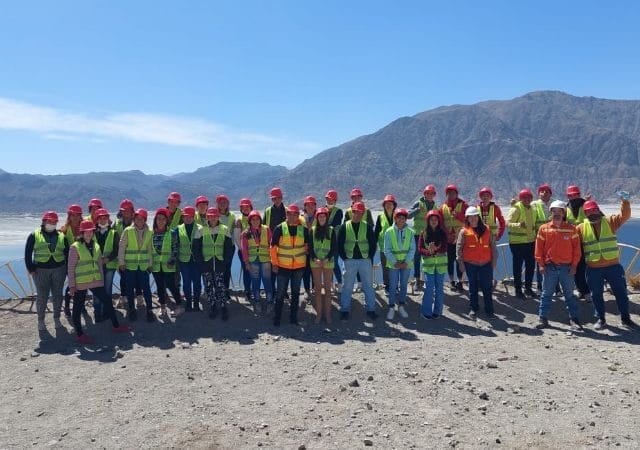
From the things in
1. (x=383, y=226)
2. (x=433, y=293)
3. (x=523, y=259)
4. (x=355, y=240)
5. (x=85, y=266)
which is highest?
(x=383, y=226)

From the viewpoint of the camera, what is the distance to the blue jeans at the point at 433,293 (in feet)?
27.3

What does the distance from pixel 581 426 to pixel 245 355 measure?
13.5ft

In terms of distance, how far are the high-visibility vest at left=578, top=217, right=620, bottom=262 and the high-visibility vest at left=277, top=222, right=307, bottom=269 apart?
430cm

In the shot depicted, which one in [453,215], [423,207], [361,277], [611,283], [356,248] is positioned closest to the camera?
[611,283]

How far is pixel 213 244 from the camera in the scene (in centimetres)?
864

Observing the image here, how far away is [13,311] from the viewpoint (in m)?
9.50

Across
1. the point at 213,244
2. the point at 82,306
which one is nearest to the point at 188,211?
the point at 213,244

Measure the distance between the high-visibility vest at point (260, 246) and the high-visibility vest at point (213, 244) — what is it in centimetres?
46

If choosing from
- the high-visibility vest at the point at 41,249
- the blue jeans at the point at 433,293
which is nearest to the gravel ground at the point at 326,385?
the blue jeans at the point at 433,293

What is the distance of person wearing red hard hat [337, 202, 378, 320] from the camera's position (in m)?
8.30

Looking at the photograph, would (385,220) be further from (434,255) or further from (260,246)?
(260,246)

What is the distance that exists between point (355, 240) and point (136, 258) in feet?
11.6

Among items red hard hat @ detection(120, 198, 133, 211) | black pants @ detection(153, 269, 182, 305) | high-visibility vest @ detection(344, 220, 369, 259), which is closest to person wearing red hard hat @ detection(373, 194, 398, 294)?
high-visibility vest @ detection(344, 220, 369, 259)

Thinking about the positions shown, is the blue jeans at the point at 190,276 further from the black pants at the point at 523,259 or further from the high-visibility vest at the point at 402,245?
the black pants at the point at 523,259
